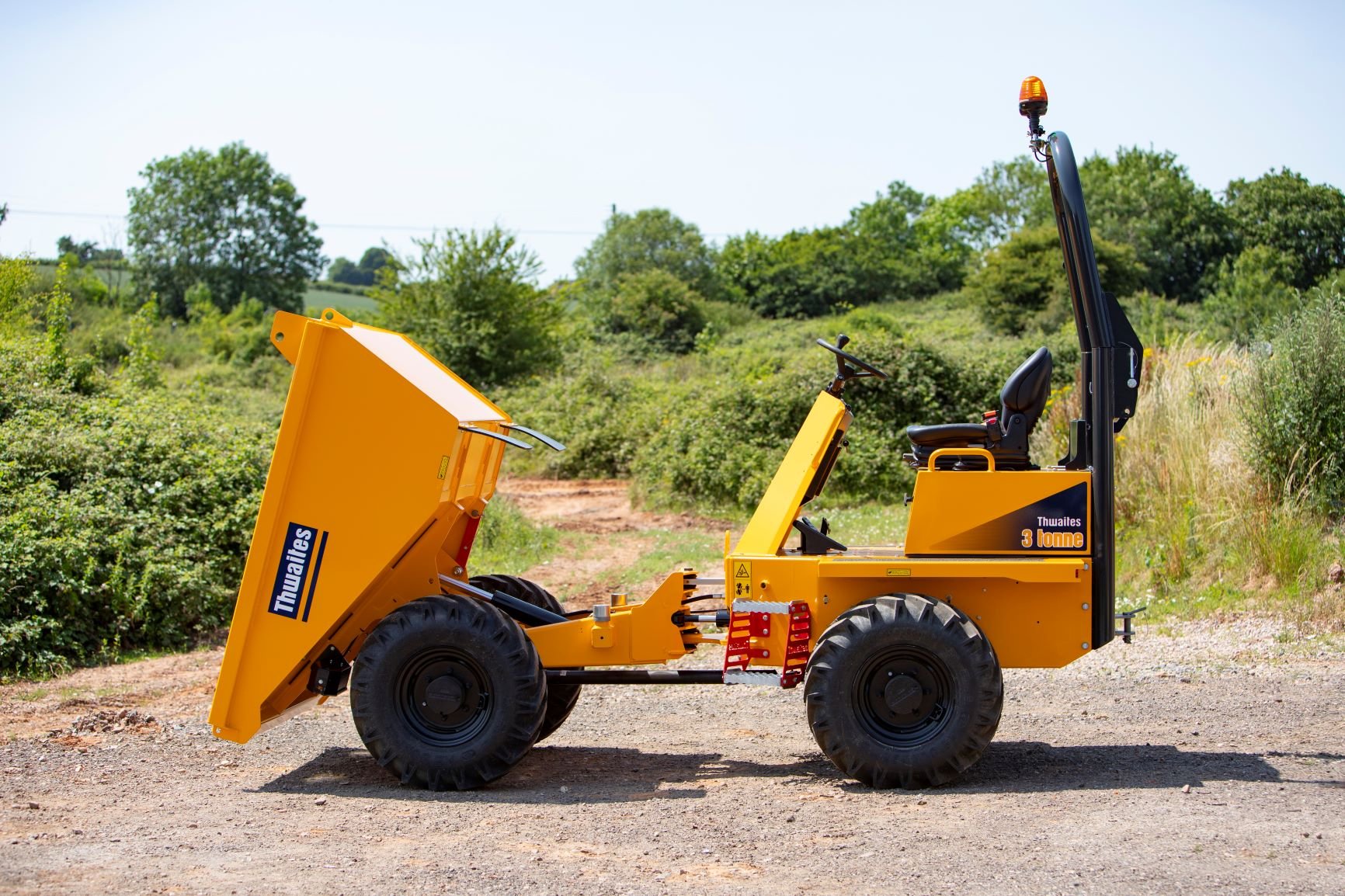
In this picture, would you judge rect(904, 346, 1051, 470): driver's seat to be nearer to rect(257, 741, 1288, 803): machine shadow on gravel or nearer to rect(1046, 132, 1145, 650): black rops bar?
rect(1046, 132, 1145, 650): black rops bar

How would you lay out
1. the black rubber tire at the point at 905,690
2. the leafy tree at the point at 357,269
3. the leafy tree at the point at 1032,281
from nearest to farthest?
the black rubber tire at the point at 905,690
the leafy tree at the point at 1032,281
the leafy tree at the point at 357,269

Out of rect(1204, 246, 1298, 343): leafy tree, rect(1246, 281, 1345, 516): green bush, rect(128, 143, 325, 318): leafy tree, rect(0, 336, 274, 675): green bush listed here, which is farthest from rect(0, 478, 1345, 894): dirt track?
rect(128, 143, 325, 318): leafy tree

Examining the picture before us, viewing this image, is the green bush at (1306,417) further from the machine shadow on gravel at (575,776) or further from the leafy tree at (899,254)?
the leafy tree at (899,254)

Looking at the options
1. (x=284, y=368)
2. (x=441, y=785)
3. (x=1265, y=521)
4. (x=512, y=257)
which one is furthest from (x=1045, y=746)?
(x=284, y=368)

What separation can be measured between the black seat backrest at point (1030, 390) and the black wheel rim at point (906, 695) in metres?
1.28

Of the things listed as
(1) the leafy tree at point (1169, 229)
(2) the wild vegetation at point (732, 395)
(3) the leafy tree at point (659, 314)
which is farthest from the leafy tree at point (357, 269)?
(1) the leafy tree at point (1169, 229)

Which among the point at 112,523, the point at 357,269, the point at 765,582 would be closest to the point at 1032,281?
the point at 112,523

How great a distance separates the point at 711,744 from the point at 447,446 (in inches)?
93.1

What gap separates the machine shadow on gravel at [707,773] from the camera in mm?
5766

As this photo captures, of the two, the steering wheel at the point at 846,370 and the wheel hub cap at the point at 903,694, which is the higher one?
the steering wheel at the point at 846,370

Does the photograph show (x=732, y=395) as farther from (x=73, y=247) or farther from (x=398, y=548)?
(x=73, y=247)

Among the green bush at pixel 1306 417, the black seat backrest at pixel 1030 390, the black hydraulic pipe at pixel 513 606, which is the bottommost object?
the black hydraulic pipe at pixel 513 606

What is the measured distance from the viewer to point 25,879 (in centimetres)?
448

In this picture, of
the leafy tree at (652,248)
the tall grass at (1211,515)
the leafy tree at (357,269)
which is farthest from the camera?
the leafy tree at (357,269)
